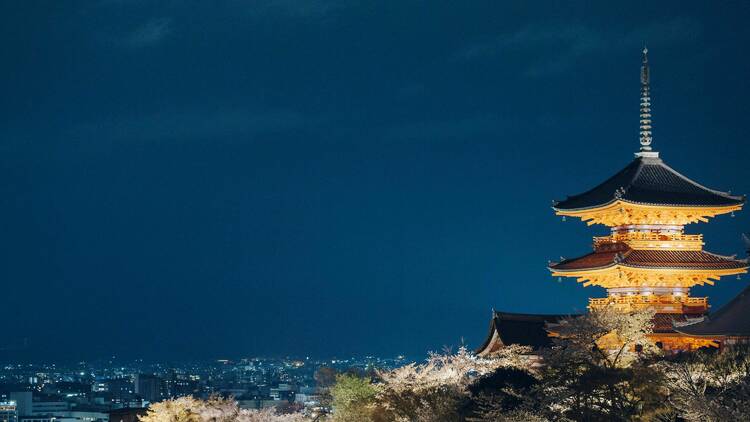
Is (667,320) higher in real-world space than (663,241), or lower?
lower

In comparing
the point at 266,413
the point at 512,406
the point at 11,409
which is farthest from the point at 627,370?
the point at 11,409

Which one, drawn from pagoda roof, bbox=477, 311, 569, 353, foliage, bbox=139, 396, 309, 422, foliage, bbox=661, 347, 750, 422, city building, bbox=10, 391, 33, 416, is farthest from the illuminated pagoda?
city building, bbox=10, 391, 33, 416

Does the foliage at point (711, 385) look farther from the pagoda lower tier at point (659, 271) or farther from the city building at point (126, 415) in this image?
the city building at point (126, 415)

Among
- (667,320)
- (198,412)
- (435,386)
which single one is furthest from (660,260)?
(198,412)

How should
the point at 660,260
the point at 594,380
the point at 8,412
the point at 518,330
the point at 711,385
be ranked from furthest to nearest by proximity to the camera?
the point at 8,412, the point at 518,330, the point at 660,260, the point at 594,380, the point at 711,385

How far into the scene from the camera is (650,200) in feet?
101

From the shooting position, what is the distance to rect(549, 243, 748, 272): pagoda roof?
3036 centimetres

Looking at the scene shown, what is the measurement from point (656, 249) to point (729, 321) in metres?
5.60

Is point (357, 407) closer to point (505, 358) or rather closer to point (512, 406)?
point (505, 358)

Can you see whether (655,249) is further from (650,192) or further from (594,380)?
(594,380)

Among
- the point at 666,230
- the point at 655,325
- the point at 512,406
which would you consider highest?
the point at 666,230

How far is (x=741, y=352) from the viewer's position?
21.8 metres

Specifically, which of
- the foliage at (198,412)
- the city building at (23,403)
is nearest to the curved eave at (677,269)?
the foliage at (198,412)

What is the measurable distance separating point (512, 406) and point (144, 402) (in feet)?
332
